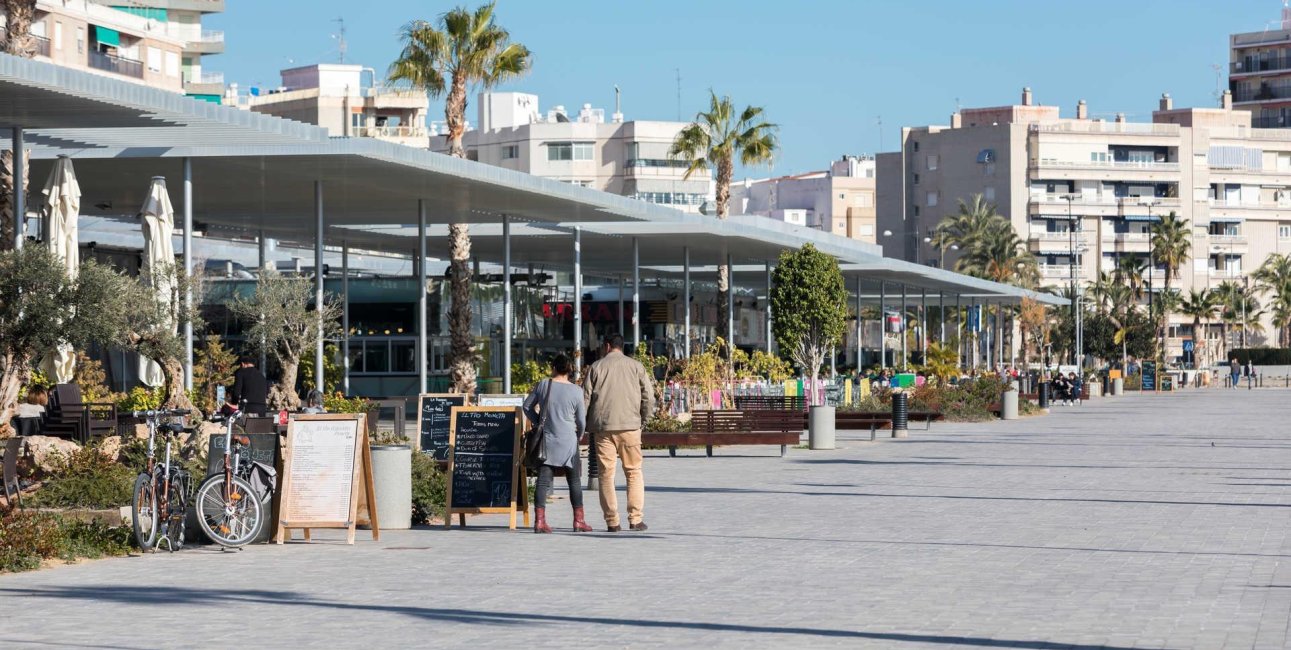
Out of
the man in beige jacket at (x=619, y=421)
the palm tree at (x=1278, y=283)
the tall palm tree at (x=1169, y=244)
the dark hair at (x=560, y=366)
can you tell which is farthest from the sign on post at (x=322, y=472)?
the palm tree at (x=1278, y=283)

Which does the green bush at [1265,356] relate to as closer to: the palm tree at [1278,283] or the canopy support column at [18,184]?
the palm tree at [1278,283]

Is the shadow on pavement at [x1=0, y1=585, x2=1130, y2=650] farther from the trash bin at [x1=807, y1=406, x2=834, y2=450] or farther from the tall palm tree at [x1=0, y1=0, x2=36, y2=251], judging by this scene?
the trash bin at [x1=807, y1=406, x2=834, y2=450]

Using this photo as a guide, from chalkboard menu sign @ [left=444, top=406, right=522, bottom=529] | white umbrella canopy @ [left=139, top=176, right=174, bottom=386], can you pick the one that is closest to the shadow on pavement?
chalkboard menu sign @ [left=444, top=406, right=522, bottom=529]

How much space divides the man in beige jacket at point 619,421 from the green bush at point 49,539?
12.7 ft

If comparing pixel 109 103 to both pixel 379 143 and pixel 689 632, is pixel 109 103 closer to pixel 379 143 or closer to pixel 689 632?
pixel 379 143

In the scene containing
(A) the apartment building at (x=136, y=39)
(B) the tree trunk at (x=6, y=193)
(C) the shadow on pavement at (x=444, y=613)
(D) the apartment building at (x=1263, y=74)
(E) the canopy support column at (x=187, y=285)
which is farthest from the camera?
(D) the apartment building at (x=1263, y=74)

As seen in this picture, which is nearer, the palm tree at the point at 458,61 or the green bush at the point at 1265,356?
the palm tree at the point at 458,61

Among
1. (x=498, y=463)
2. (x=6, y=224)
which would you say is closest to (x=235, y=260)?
(x=6, y=224)

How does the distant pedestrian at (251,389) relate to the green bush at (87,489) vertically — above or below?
above

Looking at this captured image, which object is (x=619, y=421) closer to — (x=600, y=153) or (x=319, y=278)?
(x=319, y=278)

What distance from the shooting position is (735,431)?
86.1 ft

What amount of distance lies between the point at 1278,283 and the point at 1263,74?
37.2 meters

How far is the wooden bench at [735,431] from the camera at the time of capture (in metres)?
25.7

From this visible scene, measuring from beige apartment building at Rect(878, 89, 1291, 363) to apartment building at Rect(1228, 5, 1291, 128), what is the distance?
23.2m
